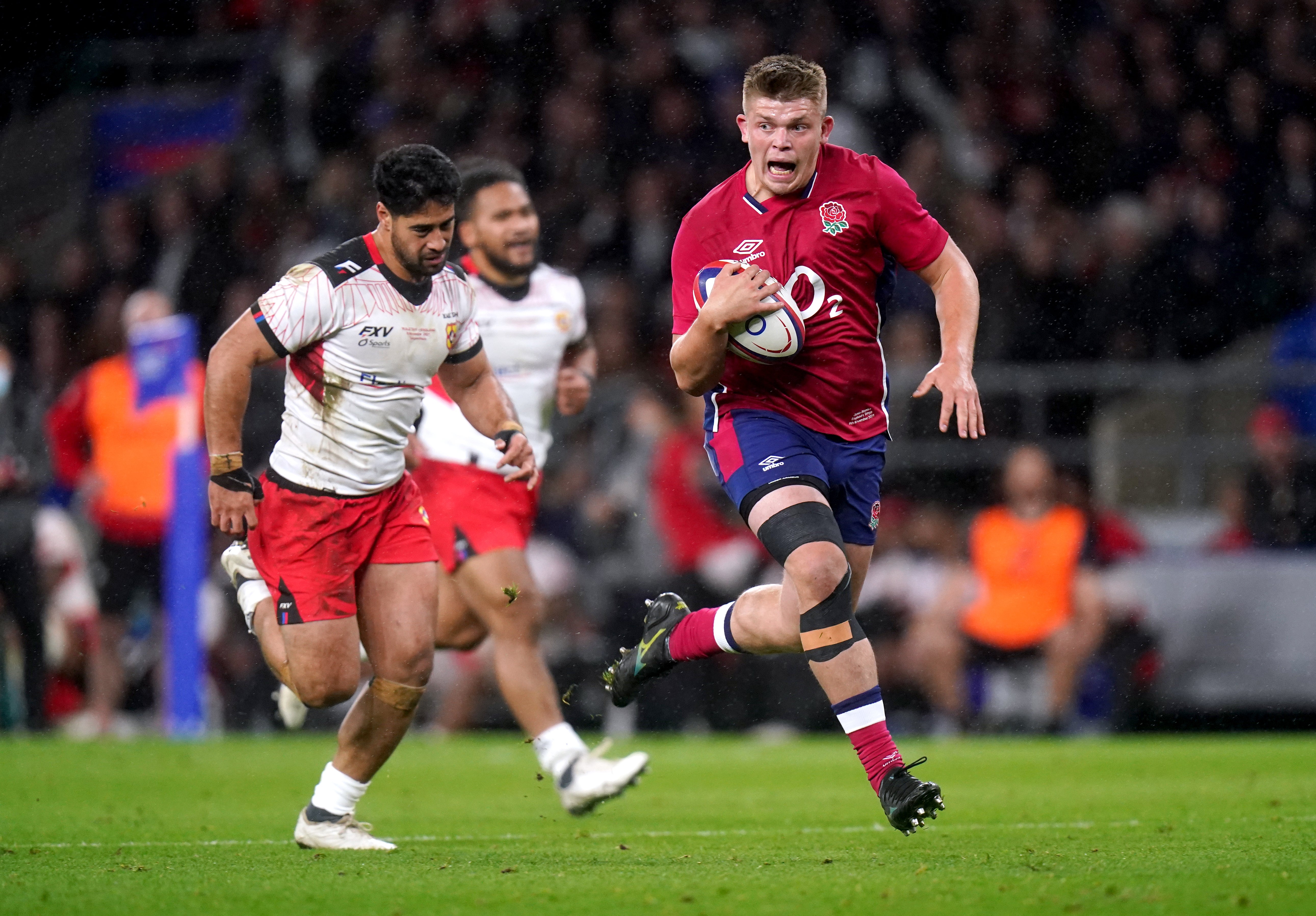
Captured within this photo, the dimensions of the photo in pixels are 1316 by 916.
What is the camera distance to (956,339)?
5801 mm

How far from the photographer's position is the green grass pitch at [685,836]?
15.1 ft

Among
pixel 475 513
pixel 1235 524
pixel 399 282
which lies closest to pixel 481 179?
pixel 475 513

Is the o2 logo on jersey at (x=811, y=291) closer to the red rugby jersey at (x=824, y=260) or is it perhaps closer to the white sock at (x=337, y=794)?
the red rugby jersey at (x=824, y=260)

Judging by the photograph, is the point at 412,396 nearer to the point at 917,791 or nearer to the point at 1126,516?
the point at 917,791

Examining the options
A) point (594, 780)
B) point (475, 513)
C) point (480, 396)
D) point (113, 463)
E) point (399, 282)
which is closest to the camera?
point (399, 282)

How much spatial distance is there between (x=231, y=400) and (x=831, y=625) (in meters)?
2.10

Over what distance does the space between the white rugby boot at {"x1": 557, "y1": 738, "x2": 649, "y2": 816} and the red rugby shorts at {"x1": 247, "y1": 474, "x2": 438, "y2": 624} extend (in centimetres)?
141

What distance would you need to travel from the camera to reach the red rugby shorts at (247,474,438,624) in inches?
239

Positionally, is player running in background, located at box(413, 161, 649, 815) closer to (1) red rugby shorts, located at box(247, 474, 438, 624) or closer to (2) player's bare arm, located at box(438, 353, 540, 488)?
(2) player's bare arm, located at box(438, 353, 540, 488)

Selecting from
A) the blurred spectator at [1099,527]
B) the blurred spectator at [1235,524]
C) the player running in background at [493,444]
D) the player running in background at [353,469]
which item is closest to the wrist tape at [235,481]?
the player running in background at [353,469]

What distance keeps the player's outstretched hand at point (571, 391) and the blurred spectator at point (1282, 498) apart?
6.25 meters

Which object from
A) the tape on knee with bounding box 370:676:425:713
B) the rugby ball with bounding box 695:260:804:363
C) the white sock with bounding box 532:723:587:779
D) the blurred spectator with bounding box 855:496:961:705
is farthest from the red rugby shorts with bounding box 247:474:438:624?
the blurred spectator with bounding box 855:496:961:705

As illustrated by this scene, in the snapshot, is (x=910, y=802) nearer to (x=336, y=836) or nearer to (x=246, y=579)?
(x=336, y=836)

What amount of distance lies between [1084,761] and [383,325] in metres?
5.62
